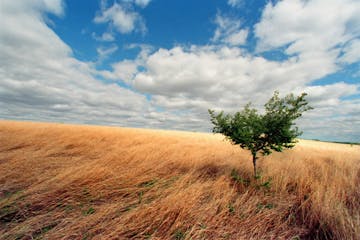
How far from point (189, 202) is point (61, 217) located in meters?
2.44

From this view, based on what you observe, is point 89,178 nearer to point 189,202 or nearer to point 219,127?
point 189,202

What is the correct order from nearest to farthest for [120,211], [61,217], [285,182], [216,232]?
[216,232]
[61,217]
[120,211]
[285,182]

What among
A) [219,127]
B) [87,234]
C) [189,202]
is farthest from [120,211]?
[219,127]

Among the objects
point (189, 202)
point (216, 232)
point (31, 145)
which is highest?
point (31, 145)

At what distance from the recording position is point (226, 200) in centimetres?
348

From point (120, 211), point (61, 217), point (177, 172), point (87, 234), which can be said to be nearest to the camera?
point (87, 234)

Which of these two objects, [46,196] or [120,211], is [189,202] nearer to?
[120,211]

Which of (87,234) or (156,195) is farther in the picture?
(156,195)

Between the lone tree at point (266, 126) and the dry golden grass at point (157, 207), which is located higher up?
the lone tree at point (266, 126)

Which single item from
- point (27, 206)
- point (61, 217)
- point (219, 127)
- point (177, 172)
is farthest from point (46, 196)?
point (219, 127)

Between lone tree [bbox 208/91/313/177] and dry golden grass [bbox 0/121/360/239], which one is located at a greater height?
lone tree [bbox 208/91/313/177]

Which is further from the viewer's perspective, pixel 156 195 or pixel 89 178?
pixel 89 178

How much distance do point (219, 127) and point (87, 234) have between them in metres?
4.43

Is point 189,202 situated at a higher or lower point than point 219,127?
lower
